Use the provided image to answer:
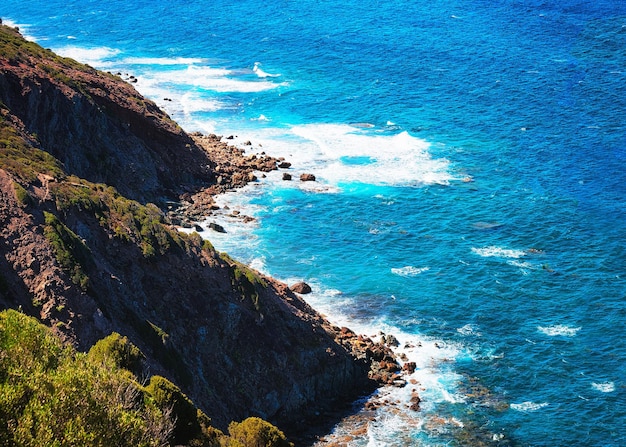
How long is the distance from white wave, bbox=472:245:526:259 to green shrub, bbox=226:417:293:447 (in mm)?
40249

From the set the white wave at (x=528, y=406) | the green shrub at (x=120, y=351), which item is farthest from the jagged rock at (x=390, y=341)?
the green shrub at (x=120, y=351)

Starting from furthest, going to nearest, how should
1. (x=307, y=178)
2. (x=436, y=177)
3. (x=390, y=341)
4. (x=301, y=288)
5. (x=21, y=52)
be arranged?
(x=436, y=177), (x=307, y=178), (x=21, y=52), (x=301, y=288), (x=390, y=341)

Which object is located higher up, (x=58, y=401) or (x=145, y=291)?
(x=145, y=291)

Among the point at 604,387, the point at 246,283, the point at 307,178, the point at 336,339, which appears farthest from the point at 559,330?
the point at 307,178

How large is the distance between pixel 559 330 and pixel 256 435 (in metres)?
33.1

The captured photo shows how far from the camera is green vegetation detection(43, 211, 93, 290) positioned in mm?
48844

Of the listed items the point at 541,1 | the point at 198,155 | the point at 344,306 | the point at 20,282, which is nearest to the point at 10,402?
the point at 20,282

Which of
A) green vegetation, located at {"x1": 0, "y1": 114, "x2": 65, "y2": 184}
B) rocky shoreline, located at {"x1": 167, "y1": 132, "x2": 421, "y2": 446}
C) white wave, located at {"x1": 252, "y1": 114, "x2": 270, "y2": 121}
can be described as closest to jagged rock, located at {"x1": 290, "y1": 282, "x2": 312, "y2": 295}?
rocky shoreline, located at {"x1": 167, "y1": 132, "x2": 421, "y2": 446}

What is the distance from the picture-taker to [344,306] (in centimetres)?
7269

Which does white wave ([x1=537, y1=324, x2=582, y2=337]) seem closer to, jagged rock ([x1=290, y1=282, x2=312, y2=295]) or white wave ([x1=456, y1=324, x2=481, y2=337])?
white wave ([x1=456, y1=324, x2=481, y2=337])

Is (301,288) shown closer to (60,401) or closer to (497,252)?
(497,252)

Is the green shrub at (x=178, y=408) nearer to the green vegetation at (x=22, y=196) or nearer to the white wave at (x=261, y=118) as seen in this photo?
the green vegetation at (x=22, y=196)

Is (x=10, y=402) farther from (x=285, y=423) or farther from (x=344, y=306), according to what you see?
(x=344, y=306)

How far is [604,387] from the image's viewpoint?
62.4 metres
